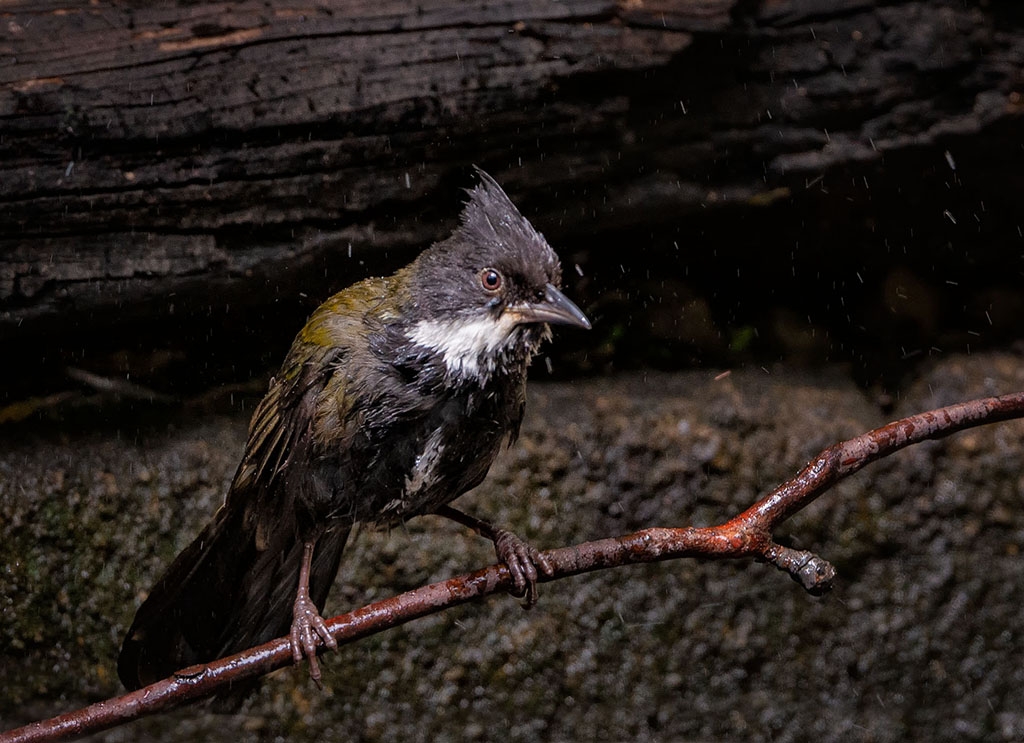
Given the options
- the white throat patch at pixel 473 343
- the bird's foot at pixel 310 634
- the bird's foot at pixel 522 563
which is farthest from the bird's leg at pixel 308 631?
the white throat patch at pixel 473 343

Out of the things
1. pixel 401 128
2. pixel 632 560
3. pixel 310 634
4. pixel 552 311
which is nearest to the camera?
pixel 632 560

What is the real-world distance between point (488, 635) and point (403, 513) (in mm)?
1477

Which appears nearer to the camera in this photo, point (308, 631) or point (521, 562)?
point (308, 631)

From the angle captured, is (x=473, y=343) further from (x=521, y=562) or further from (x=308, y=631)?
(x=308, y=631)

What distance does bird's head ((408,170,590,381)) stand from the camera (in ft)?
8.13

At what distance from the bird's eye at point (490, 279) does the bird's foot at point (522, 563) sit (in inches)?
27.3

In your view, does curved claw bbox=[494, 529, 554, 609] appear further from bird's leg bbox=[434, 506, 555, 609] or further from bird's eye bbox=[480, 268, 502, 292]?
bird's eye bbox=[480, 268, 502, 292]

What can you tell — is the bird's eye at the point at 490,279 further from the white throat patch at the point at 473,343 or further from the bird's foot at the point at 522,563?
the bird's foot at the point at 522,563

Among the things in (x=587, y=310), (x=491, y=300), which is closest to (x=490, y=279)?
(x=491, y=300)

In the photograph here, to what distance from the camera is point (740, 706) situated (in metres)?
4.13

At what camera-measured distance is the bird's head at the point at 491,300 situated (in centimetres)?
248

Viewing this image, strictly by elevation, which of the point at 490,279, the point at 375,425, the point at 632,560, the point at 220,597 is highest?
the point at 490,279

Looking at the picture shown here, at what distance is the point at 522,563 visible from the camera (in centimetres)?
274

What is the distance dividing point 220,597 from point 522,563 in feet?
2.81
